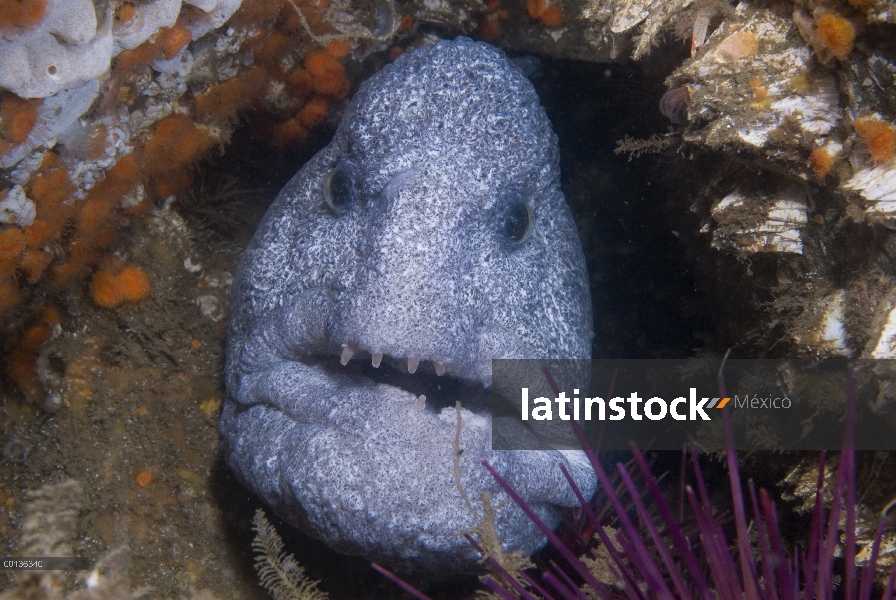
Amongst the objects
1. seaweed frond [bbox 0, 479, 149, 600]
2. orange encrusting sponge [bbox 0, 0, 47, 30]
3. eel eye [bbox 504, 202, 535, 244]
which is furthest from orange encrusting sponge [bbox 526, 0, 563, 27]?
seaweed frond [bbox 0, 479, 149, 600]

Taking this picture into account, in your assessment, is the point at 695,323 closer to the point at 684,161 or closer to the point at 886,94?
the point at 684,161

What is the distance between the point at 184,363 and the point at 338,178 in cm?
183

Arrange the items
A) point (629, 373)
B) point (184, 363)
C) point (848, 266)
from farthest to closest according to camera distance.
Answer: point (629, 373) < point (184, 363) < point (848, 266)

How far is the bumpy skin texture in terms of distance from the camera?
8.75 ft

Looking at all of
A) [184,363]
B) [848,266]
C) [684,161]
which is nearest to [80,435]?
[184,363]

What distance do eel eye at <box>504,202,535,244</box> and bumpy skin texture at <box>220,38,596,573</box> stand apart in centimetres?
5

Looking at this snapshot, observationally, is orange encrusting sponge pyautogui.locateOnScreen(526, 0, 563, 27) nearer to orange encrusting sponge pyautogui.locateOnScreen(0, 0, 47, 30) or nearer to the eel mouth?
the eel mouth

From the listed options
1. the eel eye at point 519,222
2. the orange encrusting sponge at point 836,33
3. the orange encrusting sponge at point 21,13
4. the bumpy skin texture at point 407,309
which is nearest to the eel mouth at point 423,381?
the bumpy skin texture at point 407,309

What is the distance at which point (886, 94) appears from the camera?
233 cm

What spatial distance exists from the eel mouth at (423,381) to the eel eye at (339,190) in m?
0.83

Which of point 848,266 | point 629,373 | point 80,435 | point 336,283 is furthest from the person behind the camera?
point 629,373

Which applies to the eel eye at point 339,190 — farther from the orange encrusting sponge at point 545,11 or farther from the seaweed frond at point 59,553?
the seaweed frond at point 59,553

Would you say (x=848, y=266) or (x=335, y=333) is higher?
(x=848, y=266)

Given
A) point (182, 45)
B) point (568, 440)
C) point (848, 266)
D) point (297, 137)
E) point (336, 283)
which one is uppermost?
point (297, 137)
